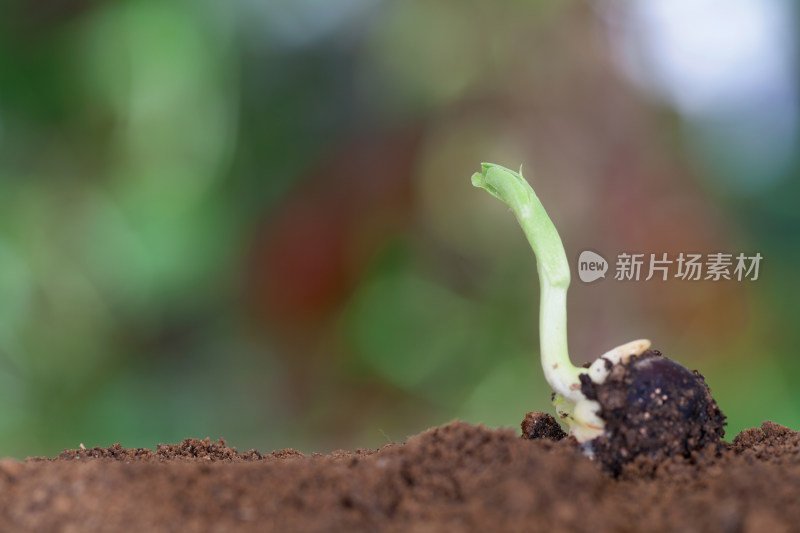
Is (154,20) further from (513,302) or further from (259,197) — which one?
(513,302)

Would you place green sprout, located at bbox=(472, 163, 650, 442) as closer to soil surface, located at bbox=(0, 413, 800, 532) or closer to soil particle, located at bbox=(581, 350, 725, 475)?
soil particle, located at bbox=(581, 350, 725, 475)

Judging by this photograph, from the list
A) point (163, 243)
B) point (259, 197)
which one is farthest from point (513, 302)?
point (163, 243)

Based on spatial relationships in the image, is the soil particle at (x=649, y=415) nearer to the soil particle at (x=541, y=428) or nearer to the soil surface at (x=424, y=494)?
the soil surface at (x=424, y=494)

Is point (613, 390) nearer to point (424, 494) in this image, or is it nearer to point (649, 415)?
point (649, 415)

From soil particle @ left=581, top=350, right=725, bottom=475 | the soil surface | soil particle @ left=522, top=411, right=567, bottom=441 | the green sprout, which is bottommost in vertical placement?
the soil surface

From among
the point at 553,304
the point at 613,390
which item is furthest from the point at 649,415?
the point at 553,304

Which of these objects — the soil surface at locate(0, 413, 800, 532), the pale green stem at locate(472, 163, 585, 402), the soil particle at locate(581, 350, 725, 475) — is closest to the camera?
the soil surface at locate(0, 413, 800, 532)

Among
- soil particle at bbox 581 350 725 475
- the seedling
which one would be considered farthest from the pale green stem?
soil particle at bbox 581 350 725 475
